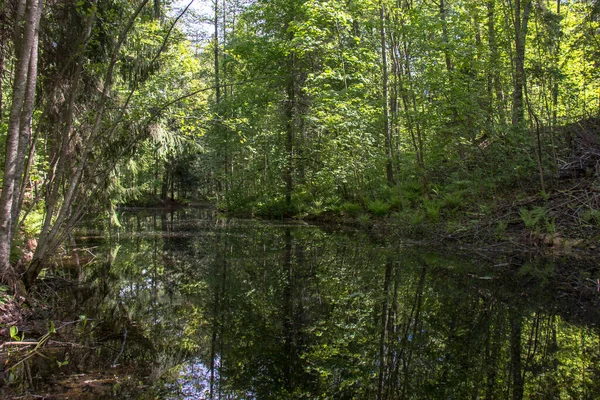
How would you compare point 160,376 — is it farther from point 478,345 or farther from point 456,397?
point 478,345

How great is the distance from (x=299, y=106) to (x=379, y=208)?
23.5 feet

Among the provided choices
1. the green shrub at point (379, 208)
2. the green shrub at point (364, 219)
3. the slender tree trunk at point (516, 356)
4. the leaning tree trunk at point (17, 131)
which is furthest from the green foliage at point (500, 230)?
the leaning tree trunk at point (17, 131)

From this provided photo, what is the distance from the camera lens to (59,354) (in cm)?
329

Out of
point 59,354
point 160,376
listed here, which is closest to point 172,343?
point 160,376

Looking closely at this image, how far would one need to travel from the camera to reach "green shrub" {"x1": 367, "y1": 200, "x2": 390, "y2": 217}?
1310cm

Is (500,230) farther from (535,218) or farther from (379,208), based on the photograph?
→ (379,208)

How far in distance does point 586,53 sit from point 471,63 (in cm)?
329

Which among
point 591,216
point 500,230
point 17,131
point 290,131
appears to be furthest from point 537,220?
point 290,131

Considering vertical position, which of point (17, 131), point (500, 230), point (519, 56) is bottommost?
point (500, 230)

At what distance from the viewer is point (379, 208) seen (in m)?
13.2

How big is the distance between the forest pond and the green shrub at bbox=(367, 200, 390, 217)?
19.2ft

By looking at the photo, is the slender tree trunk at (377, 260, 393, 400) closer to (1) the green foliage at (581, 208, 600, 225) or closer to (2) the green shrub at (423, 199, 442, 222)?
(1) the green foliage at (581, 208, 600, 225)

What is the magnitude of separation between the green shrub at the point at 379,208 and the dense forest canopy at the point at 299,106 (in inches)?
1.9

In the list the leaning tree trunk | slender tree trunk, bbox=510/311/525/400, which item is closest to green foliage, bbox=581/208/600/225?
slender tree trunk, bbox=510/311/525/400
